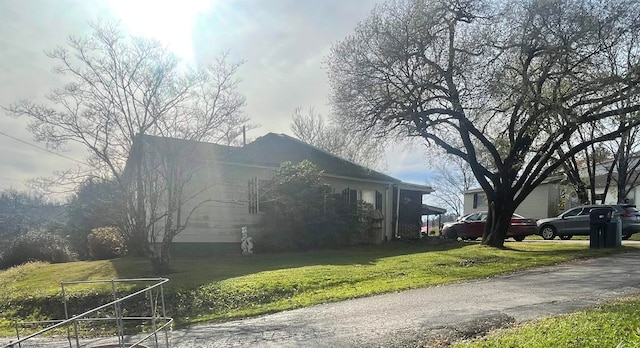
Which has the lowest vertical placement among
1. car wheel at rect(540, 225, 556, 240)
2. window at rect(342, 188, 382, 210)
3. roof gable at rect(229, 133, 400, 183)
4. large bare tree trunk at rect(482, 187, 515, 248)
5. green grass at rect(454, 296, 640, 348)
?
car wheel at rect(540, 225, 556, 240)

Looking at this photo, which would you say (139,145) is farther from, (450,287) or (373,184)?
(373,184)

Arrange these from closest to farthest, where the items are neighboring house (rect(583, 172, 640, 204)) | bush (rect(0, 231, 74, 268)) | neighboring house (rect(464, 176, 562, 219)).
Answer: bush (rect(0, 231, 74, 268)) < neighboring house (rect(583, 172, 640, 204)) < neighboring house (rect(464, 176, 562, 219))

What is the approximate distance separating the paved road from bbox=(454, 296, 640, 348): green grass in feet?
1.85

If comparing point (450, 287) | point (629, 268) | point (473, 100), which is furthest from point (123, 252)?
point (629, 268)

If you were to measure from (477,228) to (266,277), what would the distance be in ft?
56.4

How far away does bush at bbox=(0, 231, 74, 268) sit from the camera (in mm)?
18250

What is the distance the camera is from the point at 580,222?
22.1 m

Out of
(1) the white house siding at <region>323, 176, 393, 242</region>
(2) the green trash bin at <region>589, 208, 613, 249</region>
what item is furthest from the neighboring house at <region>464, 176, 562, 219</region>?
(2) the green trash bin at <region>589, 208, 613, 249</region>

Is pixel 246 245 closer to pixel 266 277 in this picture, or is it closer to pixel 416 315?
pixel 266 277

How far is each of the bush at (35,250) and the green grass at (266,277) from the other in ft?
9.19

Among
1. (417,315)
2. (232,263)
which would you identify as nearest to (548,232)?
(232,263)

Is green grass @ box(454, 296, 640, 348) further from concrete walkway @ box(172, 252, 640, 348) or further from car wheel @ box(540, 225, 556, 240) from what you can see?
car wheel @ box(540, 225, 556, 240)

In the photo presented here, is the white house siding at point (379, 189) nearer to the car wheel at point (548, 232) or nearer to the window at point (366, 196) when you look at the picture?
the window at point (366, 196)

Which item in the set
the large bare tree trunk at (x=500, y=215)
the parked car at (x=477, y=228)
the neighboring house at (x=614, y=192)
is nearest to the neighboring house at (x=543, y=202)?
the neighboring house at (x=614, y=192)
